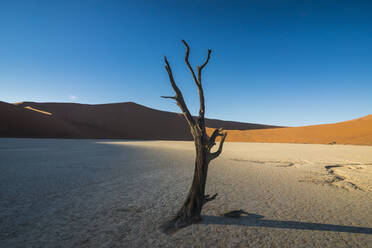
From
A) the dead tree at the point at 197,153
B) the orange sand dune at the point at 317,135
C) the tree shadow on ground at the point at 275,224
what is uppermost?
the orange sand dune at the point at 317,135

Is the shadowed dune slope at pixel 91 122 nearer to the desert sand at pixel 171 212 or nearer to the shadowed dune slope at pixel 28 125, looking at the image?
the shadowed dune slope at pixel 28 125

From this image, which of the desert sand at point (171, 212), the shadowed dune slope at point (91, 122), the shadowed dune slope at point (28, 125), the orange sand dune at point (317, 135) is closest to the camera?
the desert sand at point (171, 212)

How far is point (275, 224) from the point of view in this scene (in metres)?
3.26

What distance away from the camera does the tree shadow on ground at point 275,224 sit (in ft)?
10.1

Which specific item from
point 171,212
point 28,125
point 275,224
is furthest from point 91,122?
point 275,224

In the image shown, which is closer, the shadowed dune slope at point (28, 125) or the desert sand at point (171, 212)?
the desert sand at point (171, 212)

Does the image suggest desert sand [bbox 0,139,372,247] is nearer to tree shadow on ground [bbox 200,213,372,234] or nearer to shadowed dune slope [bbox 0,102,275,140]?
tree shadow on ground [bbox 200,213,372,234]

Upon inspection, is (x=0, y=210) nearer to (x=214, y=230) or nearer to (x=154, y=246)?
(x=154, y=246)

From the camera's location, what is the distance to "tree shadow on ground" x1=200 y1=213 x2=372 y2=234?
10.1ft

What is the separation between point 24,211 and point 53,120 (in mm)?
46156

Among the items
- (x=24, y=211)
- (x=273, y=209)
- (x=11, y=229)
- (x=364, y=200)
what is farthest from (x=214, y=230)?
(x=364, y=200)

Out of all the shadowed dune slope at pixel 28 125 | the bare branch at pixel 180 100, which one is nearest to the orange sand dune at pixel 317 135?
the shadowed dune slope at pixel 28 125

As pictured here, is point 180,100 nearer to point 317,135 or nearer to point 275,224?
point 275,224

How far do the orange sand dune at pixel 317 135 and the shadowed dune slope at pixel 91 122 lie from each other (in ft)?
64.2
